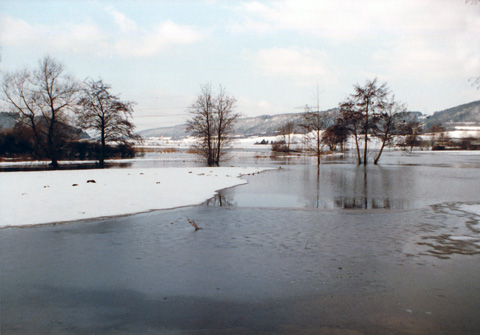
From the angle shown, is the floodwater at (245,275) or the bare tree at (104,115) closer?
the floodwater at (245,275)

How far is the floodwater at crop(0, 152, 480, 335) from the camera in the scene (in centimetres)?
435

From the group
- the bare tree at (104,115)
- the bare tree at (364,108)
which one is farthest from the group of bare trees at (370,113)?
the bare tree at (104,115)

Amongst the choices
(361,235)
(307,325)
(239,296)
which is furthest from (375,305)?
(361,235)

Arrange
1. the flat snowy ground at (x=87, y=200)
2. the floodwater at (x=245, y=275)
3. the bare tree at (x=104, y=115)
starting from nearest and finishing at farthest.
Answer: the floodwater at (x=245, y=275) < the flat snowy ground at (x=87, y=200) < the bare tree at (x=104, y=115)

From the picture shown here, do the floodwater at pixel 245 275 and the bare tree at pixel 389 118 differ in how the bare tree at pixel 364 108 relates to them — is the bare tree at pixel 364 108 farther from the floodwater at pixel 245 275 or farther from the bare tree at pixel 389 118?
the floodwater at pixel 245 275

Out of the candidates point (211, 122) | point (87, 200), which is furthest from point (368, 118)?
point (87, 200)

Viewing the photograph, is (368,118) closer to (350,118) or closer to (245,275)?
(350,118)

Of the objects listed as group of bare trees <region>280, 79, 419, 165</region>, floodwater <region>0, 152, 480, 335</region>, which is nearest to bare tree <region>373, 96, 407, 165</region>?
group of bare trees <region>280, 79, 419, 165</region>

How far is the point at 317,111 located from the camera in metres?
48.2

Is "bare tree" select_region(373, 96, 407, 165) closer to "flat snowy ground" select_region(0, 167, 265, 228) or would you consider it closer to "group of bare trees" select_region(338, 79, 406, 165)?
"group of bare trees" select_region(338, 79, 406, 165)

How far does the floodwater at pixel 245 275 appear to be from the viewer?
435 centimetres

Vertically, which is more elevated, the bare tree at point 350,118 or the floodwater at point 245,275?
the bare tree at point 350,118

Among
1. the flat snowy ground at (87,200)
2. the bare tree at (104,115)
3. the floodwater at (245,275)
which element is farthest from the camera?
the bare tree at (104,115)

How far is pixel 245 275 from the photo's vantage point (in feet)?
19.6
